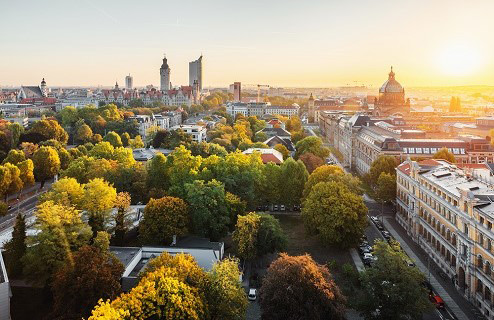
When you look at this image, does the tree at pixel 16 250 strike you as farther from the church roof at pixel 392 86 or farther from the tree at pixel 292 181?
the church roof at pixel 392 86

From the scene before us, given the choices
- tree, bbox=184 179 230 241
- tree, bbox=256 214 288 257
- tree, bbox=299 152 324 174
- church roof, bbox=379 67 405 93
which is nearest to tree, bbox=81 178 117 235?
tree, bbox=184 179 230 241

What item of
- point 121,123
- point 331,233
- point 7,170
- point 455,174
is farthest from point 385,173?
point 121,123

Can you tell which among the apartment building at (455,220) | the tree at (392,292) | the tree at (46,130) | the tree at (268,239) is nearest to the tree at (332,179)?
the apartment building at (455,220)

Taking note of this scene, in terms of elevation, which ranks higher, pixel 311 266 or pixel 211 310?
pixel 311 266

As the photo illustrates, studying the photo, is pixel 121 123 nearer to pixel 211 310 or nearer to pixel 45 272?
pixel 45 272

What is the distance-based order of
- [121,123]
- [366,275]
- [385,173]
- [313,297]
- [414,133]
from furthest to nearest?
[121,123]
[414,133]
[385,173]
[366,275]
[313,297]

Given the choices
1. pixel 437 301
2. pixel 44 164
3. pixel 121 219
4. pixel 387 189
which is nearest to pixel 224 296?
pixel 437 301

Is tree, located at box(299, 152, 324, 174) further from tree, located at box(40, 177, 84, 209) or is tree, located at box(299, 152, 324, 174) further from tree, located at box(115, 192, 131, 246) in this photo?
tree, located at box(40, 177, 84, 209)
